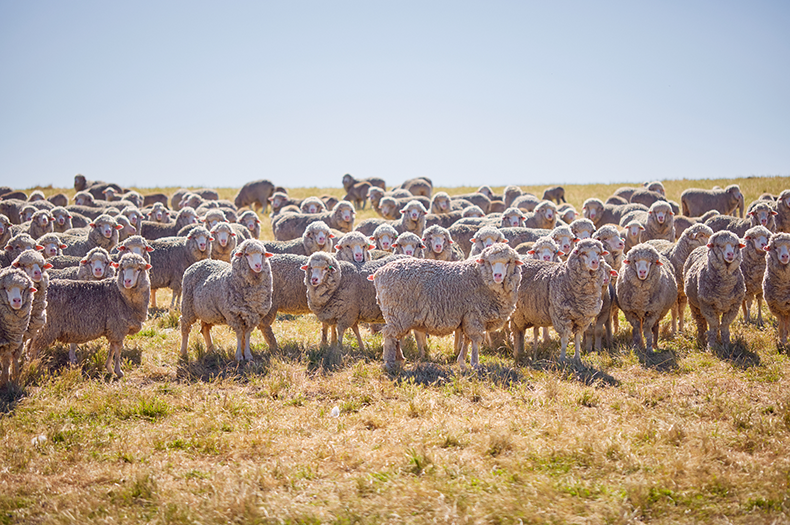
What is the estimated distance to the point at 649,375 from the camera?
8414 mm

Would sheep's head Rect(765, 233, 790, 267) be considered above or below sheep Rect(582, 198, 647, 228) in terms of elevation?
below

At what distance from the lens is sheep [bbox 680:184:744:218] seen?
2247 cm

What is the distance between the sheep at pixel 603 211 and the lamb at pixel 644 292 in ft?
34.7

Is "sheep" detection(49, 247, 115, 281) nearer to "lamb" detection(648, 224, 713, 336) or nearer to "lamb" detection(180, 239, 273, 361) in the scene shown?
"lamb" detection(180, 239, 273, 361)

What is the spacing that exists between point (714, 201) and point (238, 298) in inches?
774

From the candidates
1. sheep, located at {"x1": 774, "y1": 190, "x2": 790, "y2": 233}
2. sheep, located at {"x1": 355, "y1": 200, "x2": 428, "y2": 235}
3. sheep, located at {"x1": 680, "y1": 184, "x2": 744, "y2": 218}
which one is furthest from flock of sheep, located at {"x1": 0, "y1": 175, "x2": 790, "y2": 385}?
sheep, located at {"x1": 680, "y1": 184, "x2": 744, "y2": 218}

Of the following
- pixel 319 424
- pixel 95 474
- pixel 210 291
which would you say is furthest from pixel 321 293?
pixel 95 474

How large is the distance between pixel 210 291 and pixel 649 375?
671cm

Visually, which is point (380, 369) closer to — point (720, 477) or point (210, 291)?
point (210, 291)

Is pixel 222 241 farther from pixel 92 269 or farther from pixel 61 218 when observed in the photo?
pixel 61 218

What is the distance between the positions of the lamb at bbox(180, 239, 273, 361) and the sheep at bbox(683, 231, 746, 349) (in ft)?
22.9

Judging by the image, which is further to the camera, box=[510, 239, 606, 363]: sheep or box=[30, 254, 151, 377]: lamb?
box=[510, 239, 606, 363]: sheep

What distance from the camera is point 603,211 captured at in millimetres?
20672

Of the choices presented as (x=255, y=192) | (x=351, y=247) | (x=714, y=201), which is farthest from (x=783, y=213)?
(x=255, y=192)
